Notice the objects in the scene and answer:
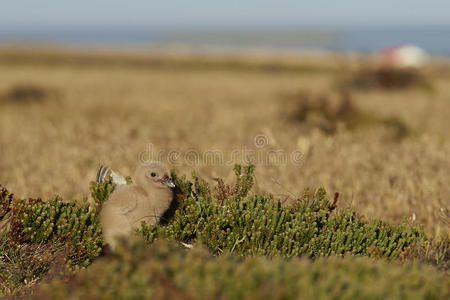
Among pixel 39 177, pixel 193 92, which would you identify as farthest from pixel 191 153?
pixel 193 92

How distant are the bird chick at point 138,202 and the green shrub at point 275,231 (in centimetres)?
14

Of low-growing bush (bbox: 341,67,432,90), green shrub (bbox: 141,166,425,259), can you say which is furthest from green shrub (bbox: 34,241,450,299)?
low-growing bush (bbox: 341,67,432,90)

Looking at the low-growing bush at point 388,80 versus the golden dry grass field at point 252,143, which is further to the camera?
the low-growing bush at point 388,80

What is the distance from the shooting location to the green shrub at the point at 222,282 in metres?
2.27

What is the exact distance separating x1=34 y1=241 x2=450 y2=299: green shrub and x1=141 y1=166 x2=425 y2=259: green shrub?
1015 mm

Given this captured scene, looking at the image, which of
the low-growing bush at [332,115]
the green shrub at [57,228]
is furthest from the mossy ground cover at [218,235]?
the low-growing bush at [332,115]

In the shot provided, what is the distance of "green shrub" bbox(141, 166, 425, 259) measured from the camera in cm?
362

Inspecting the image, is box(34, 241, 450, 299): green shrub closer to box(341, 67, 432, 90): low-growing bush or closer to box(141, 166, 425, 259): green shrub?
box(141, 166, 425, 259): green shrub

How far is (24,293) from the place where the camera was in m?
3.35

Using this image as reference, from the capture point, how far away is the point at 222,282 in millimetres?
2332

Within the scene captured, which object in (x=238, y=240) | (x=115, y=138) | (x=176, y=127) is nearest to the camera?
(x=238, y=240)

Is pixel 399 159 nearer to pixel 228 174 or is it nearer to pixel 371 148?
pixel 371 148

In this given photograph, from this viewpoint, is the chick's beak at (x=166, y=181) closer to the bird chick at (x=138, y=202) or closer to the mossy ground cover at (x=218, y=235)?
the bird chick at (x=138, y=202)

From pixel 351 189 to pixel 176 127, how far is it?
5.76 meters
